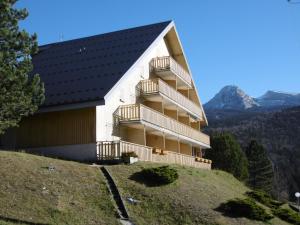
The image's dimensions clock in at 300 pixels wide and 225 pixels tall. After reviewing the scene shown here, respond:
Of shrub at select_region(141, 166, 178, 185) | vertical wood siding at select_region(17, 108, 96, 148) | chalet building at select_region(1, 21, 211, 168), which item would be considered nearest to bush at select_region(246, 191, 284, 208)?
chalet building at select_region(1, 21, 211, 168)

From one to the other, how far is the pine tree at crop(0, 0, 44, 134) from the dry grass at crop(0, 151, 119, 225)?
2.55 meters

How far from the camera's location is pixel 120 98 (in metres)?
35.2

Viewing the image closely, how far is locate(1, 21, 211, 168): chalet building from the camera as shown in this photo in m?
31.8

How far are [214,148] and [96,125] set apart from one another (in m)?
33.8

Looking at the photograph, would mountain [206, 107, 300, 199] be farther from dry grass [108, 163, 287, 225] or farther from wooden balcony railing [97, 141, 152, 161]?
dry grass [108, 163, 287, 225]

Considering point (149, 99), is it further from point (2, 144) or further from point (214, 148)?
point (214, 148)

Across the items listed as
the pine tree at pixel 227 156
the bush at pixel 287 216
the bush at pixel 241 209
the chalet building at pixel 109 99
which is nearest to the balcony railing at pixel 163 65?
the chalet building at pixel 109 99

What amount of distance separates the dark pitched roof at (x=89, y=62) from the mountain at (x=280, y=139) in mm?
46499

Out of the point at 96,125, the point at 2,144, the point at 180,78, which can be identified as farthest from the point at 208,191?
the point at 180,78

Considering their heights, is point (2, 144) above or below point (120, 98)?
below

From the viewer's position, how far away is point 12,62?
2106cm

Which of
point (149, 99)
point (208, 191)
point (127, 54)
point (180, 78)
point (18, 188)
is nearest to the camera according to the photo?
point (18, 188)

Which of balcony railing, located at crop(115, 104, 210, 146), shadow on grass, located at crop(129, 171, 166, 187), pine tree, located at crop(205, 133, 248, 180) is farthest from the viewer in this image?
pine tree, located at crop(205, 133, 248, 180)

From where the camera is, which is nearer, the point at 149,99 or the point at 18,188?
the point at 18,188
